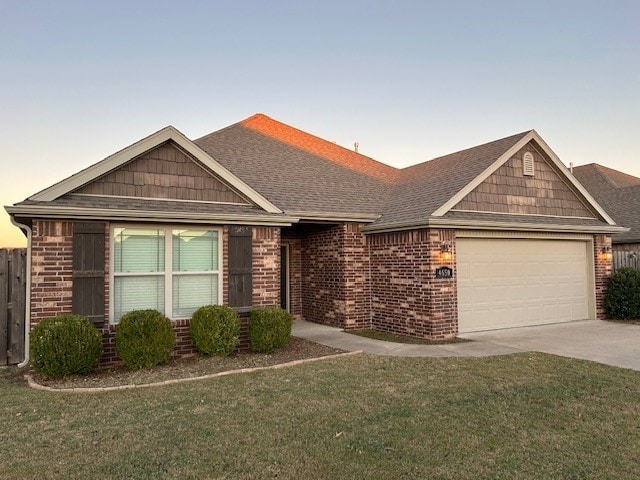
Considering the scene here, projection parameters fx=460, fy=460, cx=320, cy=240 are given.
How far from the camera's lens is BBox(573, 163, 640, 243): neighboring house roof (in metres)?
18.1

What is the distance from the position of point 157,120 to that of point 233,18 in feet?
13.2

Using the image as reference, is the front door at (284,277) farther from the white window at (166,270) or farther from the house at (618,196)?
the house at (618,196)

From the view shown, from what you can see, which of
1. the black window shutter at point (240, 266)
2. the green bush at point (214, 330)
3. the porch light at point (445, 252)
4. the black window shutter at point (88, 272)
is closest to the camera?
the black window shutter at point (88, 272)

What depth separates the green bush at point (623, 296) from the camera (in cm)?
1279

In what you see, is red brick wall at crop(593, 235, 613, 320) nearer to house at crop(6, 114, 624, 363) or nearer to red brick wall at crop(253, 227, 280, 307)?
house at crop(6, 114, 624, 363)

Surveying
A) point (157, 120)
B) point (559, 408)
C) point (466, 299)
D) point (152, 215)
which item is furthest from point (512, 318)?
point (157, 120)

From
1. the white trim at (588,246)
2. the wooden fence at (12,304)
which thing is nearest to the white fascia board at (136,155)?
the wooden fence at (12,304)

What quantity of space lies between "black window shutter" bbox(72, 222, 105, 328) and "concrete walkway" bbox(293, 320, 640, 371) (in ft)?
14.8

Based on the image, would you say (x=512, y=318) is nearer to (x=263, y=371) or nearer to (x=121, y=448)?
(x=263, y=371)

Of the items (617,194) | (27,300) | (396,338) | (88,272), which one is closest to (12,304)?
(27,300)

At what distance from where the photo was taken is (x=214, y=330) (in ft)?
26.9

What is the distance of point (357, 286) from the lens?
1200 cm

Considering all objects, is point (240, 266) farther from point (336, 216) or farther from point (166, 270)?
point (336, 216)

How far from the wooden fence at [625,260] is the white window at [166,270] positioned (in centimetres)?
1241
